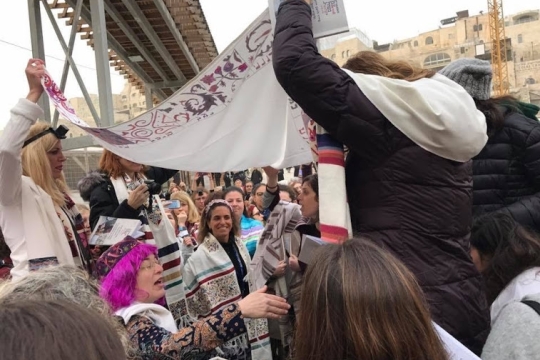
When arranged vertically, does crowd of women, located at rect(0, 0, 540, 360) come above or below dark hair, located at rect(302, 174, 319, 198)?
above

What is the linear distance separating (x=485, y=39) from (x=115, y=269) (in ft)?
290

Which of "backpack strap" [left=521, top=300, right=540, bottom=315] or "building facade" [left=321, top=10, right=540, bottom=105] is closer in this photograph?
"backpack strap" [left=521, top=300, right=540, bottom=315]

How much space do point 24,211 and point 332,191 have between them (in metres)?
1.48

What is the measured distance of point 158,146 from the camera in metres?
2.44

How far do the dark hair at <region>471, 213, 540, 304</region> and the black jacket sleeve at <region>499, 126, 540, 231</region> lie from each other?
0.13 metres

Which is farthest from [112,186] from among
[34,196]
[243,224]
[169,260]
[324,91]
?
[243,224]

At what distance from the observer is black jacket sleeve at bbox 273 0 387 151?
153 centimetres

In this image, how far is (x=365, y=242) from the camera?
1274 millimetres

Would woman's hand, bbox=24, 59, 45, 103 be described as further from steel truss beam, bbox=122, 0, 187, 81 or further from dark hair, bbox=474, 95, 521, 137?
steel truss beam, bbox=122, 0, 187, 81

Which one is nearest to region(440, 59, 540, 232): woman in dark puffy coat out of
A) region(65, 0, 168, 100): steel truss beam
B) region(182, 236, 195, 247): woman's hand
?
region(182, 236, 195, 247): woman's hand

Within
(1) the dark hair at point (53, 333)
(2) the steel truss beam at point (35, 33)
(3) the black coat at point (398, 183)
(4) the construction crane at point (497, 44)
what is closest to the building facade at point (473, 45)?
(4) the construction crane at point (497, 44)

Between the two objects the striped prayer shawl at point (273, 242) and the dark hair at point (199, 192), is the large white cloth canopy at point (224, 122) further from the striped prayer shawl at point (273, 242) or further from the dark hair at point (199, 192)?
the dark hair at point (199, 192)

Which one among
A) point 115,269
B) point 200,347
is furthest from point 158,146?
point 200,347

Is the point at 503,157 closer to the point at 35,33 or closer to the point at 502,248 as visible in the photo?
the point at 502,248
